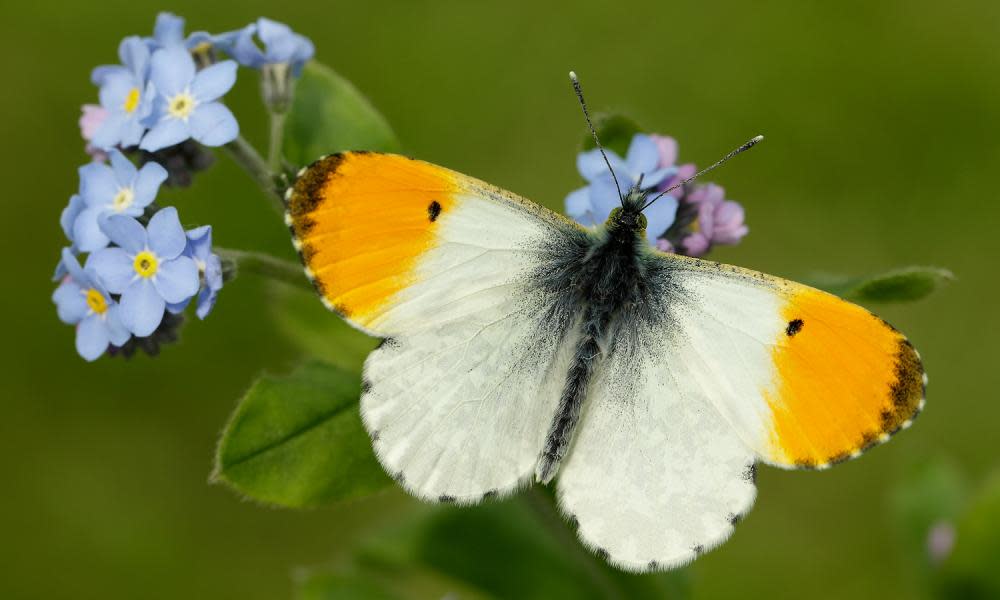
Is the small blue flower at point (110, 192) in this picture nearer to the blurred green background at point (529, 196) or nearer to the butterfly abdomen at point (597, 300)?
the butterfly abdomen at point (597, 300)

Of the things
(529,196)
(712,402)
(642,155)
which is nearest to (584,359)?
(712,402)

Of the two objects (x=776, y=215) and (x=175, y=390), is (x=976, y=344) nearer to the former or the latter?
(x=776, y=215)

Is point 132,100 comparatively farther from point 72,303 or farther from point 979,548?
point 979,548

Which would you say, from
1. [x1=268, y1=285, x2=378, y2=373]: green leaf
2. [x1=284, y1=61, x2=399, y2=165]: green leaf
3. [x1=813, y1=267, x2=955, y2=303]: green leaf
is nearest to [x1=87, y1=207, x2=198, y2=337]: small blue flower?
[x1=284, y1=61, x2=399, y2=165]: green leaf

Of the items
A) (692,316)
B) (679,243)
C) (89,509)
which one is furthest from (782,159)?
(89,509)

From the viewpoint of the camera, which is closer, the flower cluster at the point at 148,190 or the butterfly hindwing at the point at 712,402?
the butterfly hindwing at the point at 712,402

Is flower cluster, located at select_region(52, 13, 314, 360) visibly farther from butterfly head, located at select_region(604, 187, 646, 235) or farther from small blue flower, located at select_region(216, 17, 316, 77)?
butterfly head, located at select_region(604, 187, 646, 235)

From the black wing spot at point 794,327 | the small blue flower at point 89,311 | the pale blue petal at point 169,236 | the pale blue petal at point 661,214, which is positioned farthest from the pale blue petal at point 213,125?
the black wing spot at point 794,327
